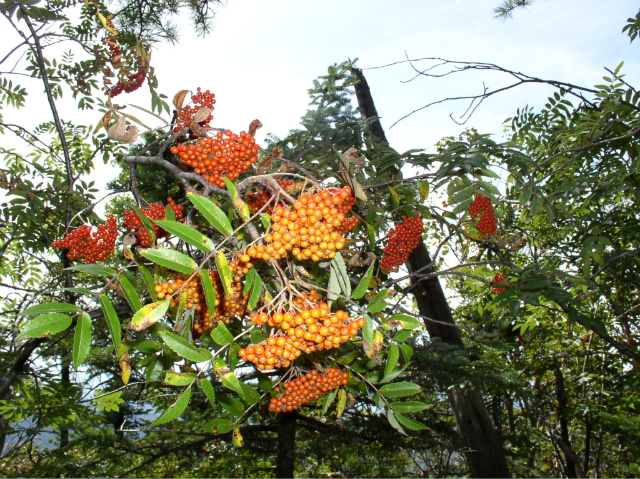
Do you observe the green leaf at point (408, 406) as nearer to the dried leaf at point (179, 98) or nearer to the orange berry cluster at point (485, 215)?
the dried leaf at point (179, 98)

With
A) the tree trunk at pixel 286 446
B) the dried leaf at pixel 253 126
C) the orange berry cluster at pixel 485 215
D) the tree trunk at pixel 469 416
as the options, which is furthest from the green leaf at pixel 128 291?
the tree trunk at pixel 469 416

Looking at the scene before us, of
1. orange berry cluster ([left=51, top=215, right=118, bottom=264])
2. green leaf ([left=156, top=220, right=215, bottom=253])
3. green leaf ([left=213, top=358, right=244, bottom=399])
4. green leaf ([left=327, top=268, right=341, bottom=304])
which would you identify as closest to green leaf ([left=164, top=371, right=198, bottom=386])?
green leaf ([left=213, top=358, right=244, bottom=399])

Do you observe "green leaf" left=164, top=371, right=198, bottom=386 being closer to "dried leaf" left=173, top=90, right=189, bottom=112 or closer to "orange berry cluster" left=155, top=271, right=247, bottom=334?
"orange berry cluster" left=155, top=271, right=247, bottom=334

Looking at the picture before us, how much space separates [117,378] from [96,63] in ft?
13.3

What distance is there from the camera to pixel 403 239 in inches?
133

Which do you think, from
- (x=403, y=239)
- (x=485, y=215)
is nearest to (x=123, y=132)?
(x=403, y=239)

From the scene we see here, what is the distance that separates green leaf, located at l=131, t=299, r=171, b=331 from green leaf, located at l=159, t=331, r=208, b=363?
0.17 feet

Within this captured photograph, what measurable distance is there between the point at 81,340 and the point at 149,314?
257 millimetres

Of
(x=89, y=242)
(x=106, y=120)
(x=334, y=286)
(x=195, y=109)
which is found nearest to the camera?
(x=334, y=286)

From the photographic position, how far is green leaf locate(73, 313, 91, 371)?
1201 millimetres

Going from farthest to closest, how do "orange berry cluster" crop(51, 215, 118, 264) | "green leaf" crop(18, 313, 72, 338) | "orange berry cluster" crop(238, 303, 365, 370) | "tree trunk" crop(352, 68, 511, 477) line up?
"tree trunk" crop(352, 68, 511, 477) < "orange berry cluster" crop(51, 215, 118, 264) < "orange berry cluster" crop(238, 303, 365, 370) < "green leaf" crop(18, 313, 72, 338)

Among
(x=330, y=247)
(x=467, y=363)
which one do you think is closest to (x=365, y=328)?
(x=330, y=247)

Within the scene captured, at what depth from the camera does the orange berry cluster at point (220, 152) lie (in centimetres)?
181

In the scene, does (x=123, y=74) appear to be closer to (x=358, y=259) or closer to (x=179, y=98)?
(x=179, y=98)
